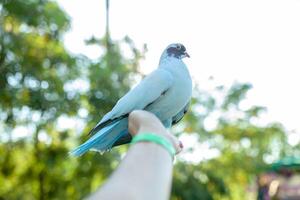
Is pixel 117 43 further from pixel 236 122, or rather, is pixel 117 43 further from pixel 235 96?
pixel 236 122

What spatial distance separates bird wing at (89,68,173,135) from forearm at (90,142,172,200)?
0.82 meters

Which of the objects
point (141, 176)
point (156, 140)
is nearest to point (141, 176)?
point (141, 176)

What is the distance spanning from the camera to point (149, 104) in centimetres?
175

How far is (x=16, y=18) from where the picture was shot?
8.48m

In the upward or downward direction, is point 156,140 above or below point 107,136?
above

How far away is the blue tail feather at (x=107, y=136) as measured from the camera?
1.76 m

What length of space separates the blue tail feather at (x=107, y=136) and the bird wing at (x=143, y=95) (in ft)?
0.09

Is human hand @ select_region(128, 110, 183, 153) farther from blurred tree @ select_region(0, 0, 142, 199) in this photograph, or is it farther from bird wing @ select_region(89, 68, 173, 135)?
blurred tree @ select_region(0, 0, 142, 199)

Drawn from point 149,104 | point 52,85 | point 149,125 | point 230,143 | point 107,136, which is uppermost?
point 149,125

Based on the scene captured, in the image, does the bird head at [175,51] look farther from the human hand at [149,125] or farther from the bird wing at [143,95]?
the human hand at [149,125]

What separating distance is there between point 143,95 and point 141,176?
918 mm

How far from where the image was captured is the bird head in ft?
6.50

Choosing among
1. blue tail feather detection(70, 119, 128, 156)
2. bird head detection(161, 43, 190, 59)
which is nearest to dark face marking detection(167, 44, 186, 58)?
bird head detection(161, 43, 190, 59)

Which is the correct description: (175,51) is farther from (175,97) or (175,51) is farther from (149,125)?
(149,125)
